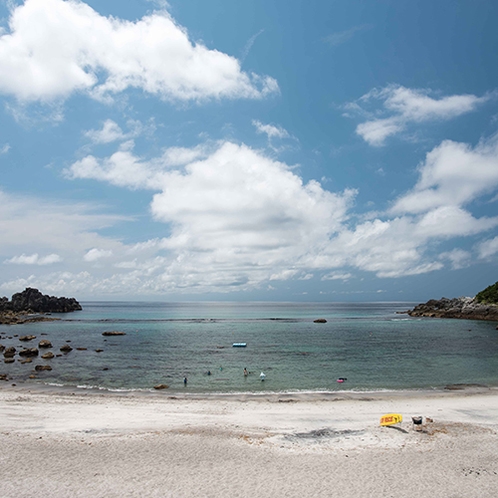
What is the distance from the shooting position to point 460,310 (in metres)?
134

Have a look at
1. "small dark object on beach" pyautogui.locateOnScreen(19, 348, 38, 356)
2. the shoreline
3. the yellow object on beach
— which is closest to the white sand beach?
the yellow object on beach

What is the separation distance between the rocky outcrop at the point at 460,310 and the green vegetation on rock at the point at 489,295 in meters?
1.95

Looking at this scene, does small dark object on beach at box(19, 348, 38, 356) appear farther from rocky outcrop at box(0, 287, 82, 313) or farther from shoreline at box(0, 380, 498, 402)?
rocky outcrop at box(0, 287, 82, 313)

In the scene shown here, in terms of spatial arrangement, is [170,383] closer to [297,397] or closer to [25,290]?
[297,397]

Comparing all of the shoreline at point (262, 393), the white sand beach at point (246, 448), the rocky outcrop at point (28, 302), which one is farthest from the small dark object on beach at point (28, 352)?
the rocky outcrop at point (28, 302)

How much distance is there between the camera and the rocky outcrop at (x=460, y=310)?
122m

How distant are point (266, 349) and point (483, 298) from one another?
345 feet

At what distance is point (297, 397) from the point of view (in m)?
33.0

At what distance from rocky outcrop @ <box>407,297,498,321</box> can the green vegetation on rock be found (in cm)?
195

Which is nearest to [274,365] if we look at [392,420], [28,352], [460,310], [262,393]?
[262,393]

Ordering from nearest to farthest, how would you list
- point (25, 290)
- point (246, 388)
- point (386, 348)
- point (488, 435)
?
1. point (488, 435)
2. point (246, 388)
3. point (386, 348)
4. point (25, 290)

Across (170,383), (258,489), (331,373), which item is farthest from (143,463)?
(331,373)

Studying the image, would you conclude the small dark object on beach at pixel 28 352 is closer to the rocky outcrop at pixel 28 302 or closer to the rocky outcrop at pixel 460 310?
the rocky outcrop at pixel 460 310

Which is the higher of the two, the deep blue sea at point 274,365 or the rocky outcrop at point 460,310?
the rocky outcrop at point 460,310
